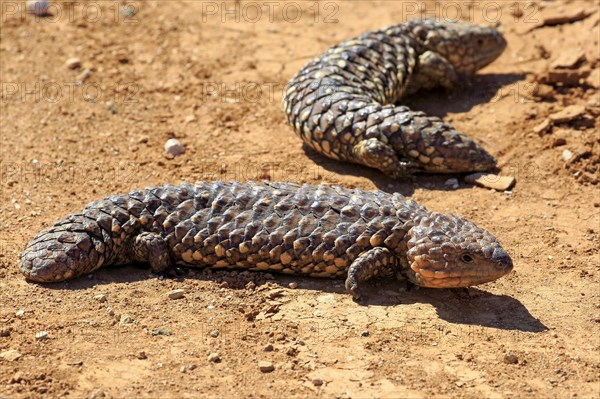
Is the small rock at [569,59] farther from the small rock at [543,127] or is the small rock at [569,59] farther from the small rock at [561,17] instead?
the small rock at [543,127]

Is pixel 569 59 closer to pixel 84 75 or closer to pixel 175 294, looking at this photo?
pixel 84 75

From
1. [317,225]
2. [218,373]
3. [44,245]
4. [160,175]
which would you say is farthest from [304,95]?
[218,373]

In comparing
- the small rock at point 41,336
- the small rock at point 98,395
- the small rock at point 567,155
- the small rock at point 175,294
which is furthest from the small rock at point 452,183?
the small rock at point 98,395

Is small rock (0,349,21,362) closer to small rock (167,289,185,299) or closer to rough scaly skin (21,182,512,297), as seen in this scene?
rough scaly skin (21,182,512,297)

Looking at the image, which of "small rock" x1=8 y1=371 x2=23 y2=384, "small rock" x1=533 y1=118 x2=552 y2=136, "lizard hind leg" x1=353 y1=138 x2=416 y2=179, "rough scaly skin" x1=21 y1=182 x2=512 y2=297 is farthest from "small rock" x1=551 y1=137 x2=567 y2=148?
"small rock" x1=8 y1=371 x2=23 y2=384

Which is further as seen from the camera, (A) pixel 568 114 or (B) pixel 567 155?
(A) pixel 568 114

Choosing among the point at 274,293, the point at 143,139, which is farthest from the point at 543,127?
the point at 143,139
